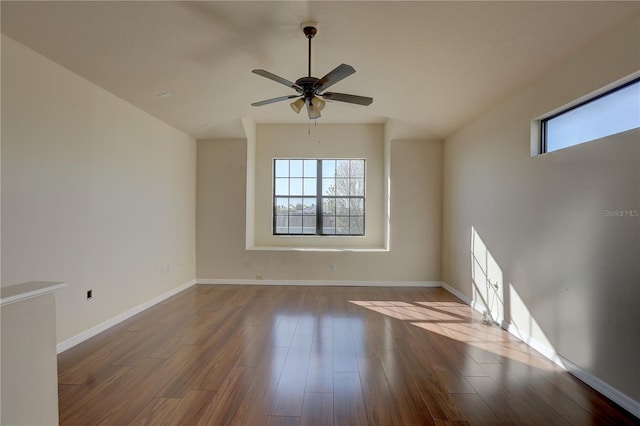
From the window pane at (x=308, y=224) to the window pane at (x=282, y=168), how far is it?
0.97 m

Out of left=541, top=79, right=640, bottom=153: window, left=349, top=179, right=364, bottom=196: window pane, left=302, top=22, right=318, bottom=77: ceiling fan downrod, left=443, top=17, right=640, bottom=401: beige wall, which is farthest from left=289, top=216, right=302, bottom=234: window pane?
left=541, top=79, right=640, bottom=153: window

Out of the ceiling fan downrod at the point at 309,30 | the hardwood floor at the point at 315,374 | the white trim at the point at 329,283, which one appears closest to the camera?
the hardwood floor at the point at 315,374

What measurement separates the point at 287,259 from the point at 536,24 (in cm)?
448

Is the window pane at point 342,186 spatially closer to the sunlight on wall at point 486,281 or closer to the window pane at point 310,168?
the window pane at point 310,168

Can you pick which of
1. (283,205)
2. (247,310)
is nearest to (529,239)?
(247,310)

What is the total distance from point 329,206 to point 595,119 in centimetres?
428

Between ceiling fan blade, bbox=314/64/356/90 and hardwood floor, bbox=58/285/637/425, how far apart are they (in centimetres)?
234

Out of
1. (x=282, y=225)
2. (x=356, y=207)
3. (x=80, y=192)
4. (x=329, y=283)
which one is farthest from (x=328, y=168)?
(x=80, y=192)

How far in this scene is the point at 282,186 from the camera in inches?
242

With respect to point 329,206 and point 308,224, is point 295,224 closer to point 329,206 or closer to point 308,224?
point 308,224

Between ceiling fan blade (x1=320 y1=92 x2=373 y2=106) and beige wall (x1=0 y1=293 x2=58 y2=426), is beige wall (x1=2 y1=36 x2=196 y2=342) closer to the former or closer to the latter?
beige wall (x1=0 y1=293 x2=58 y2=426)

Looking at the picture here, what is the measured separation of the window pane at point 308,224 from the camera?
20.0ft

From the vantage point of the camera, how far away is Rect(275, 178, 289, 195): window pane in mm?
6129

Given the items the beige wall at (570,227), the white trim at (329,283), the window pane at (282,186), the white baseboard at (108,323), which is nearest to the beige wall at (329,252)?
the white trim at (329,283)
